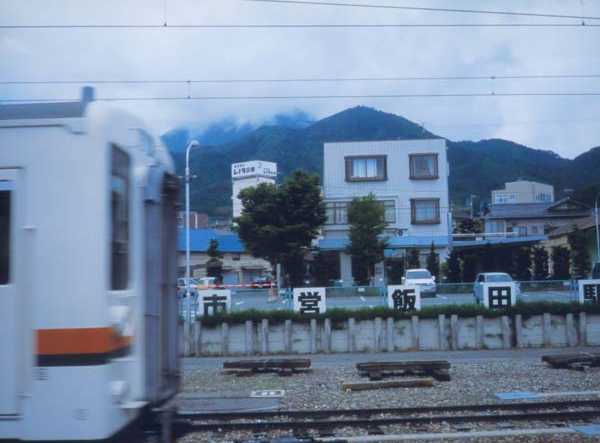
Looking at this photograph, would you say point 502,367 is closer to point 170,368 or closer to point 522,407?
point 522,407

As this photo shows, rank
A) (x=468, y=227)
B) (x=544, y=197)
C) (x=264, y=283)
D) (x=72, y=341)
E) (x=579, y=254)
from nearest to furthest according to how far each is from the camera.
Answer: (x=72, y=341) < (x=264, y=283) < (x=579, y=254) < (x=468, y=227) < (x=544, y=197)

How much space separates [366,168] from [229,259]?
1220 centimetres

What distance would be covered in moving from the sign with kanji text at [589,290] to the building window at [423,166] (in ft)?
76.0

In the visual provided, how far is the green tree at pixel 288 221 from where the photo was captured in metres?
36.0

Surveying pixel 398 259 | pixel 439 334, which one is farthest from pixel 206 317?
pixel 398 259

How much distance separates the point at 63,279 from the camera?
484 centimetres

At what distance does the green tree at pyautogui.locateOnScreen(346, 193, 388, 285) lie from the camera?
38531 mm

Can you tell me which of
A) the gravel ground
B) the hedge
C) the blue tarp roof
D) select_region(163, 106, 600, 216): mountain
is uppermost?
select_region(163, 106, 600, 216): mountain

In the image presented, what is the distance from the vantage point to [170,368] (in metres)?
6.29

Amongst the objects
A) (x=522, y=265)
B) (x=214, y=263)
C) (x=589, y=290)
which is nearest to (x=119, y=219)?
(x=589, y=290)

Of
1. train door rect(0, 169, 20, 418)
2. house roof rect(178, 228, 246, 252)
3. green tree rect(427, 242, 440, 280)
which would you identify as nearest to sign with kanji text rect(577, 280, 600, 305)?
green tree rect(427, 242, 440, 280)

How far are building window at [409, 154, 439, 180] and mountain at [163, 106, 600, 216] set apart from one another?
4220cm

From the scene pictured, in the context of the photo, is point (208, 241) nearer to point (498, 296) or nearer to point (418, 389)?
point (498, 296)

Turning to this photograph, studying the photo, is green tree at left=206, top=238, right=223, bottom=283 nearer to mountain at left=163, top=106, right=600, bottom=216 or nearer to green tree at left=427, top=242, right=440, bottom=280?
green tree at left=427, top=242, right=440, bottom=280
